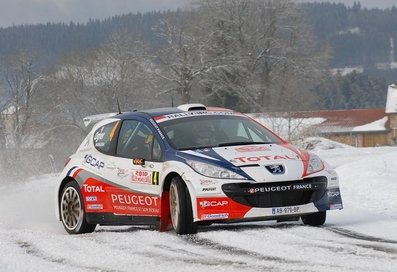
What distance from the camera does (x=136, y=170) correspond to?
37.1ft

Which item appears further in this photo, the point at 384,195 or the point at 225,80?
the point at 225,80

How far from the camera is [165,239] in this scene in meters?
9.80

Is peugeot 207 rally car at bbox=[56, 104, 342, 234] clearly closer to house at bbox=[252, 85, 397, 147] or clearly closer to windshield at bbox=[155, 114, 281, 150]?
windshield at bbox=[155, 114, 281, 150]

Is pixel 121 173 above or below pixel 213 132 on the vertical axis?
below

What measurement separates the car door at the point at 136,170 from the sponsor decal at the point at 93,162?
0.16 meters

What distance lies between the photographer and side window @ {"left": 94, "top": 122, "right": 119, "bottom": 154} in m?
12.3

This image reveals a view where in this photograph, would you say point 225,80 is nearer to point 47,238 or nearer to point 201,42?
point 201,42

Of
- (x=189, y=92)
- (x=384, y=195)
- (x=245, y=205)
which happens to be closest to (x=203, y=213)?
(x=245, y=205)

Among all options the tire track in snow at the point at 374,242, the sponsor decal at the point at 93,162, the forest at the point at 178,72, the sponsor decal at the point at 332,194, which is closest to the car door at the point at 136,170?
the sponsor decal at the point at 93,162

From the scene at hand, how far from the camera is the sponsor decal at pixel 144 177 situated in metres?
10.9

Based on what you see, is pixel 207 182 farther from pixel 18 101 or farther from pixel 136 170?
pixel 18 101

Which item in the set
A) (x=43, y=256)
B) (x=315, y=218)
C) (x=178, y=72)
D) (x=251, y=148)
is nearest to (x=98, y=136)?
(x=251, y=148)

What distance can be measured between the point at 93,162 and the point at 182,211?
7.65ft

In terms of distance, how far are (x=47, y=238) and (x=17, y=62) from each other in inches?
2958
